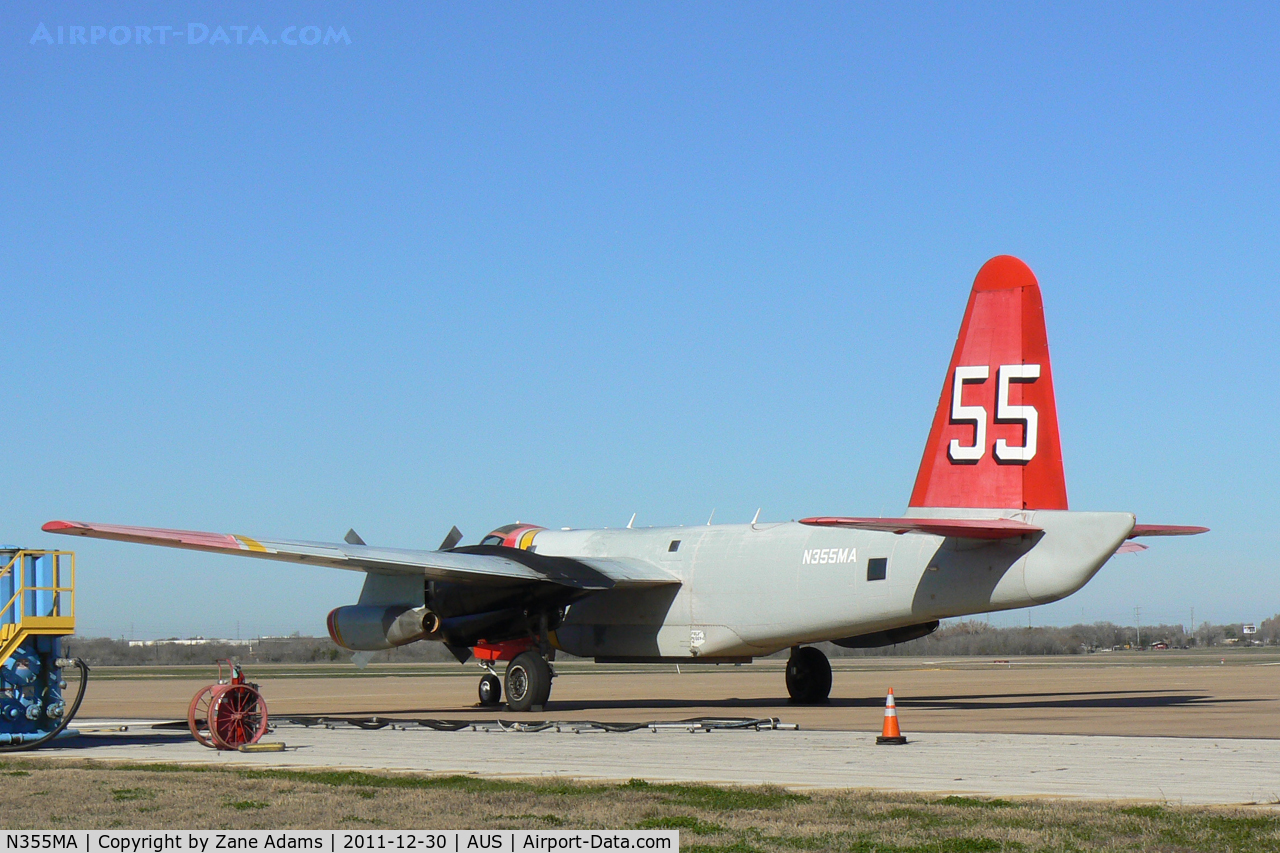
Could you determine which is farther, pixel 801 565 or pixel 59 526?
pixel 801 565

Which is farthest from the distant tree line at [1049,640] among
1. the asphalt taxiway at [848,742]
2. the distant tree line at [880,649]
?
the asphalt taxiway at [848,742]

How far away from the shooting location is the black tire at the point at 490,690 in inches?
1057

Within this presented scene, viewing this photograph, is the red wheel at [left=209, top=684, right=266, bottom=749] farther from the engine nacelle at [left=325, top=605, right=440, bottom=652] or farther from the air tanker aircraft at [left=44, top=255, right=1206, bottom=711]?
the engine nacelle at [left=325, top=605, right=440, bottom=652]

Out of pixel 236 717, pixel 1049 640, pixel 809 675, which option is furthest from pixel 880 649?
pixel 236 717

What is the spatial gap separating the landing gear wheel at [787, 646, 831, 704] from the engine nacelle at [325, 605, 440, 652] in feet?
22.8

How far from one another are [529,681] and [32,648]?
30.1 ft

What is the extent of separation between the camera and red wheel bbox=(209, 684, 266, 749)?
56.6ft

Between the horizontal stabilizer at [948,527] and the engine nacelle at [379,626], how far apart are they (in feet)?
27.5

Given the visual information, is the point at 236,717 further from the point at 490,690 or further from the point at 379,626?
the point at 490,690

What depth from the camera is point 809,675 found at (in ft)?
88.6

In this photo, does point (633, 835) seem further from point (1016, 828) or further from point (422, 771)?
point (422, 771)

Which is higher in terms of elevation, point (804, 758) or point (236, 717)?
point (236, 717)

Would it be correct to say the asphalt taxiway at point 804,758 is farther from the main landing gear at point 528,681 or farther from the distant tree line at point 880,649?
the distant tree line at point 880,649

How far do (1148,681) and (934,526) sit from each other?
2071 cm
